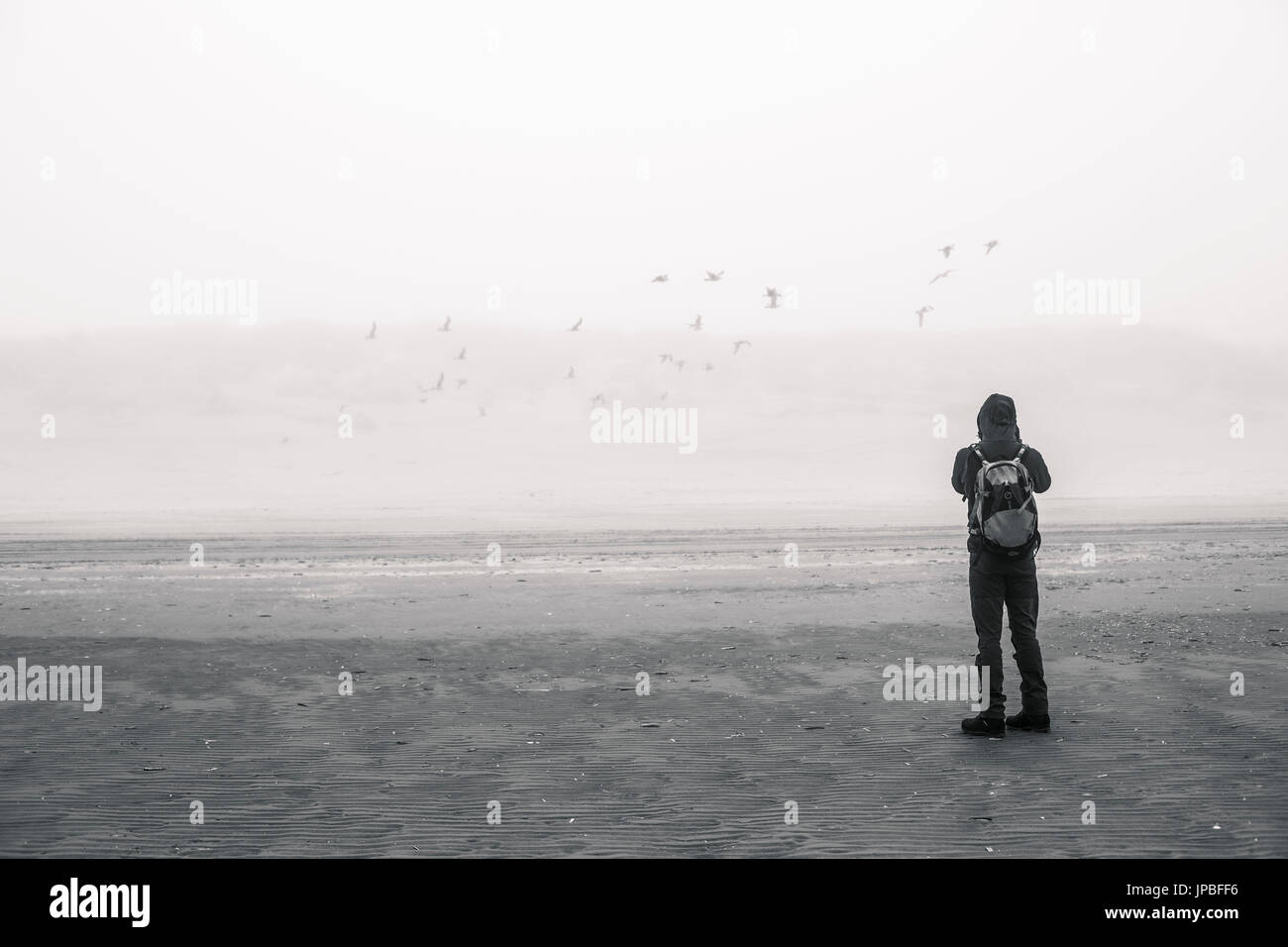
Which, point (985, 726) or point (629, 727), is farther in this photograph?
point (629, 727)

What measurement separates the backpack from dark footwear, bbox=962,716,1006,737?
3.45 ft

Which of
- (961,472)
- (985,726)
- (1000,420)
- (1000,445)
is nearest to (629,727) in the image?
(985,726)

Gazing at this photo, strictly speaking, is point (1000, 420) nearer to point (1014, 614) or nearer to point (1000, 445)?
point (1000, 445)

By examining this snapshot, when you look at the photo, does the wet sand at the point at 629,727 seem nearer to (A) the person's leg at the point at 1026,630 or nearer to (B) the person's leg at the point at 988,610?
(A) the person's leg at the point at 1026,630

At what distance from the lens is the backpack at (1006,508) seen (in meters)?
7.36

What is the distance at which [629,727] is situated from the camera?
779cm

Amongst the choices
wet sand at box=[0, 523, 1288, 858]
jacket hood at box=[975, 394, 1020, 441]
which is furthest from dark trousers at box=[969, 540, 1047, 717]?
jacket hood at box=[975, 394, 1020, 441]

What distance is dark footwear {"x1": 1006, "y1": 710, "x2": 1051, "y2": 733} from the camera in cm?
752

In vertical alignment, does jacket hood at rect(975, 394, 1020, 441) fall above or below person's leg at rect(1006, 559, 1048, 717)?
above

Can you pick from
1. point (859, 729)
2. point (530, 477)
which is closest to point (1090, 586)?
point (859, 729)

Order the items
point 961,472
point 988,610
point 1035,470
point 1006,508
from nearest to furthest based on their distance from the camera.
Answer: point 1006,508, point 1035,470, point 988,610, point 961,472

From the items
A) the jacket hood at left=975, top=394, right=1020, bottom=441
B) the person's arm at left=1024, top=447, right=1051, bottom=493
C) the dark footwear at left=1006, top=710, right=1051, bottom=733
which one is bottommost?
the dark footwear at left=1006, top=710, right=1051, bottom=733

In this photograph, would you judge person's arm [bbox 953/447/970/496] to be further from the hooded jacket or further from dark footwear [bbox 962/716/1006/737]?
dark footwear [bbox 962/716/1006/737]

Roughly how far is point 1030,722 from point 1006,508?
4.68ft
